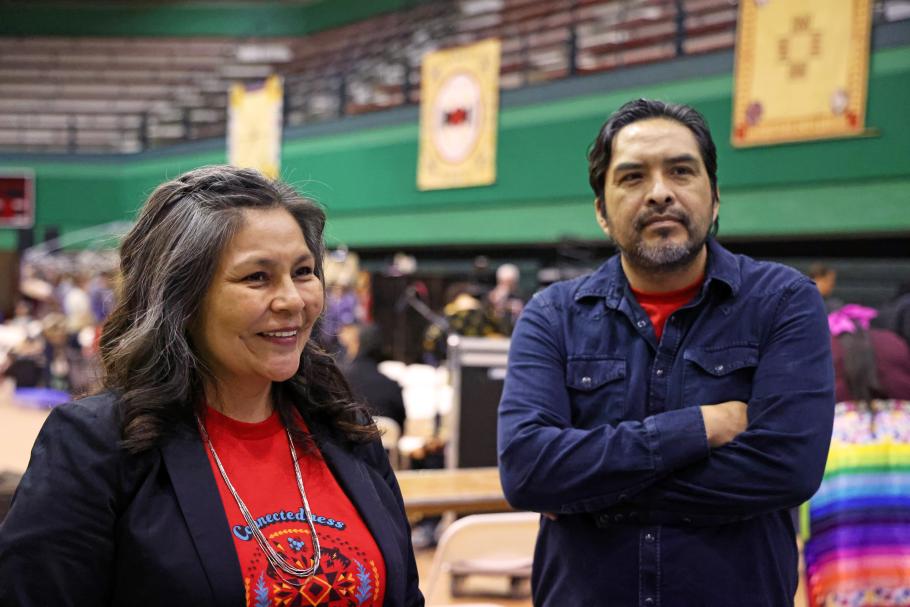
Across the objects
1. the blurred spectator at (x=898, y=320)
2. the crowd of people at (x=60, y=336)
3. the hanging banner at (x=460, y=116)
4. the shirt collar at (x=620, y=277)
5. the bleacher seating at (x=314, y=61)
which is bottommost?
the crowd of people at (x=60, y=336)

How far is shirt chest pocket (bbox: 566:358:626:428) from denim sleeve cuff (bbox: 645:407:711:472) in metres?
0.12

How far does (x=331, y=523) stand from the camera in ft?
4.77

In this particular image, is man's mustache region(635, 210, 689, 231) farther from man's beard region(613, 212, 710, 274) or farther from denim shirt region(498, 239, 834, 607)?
denim shirt region(498, 239, 834, 607)

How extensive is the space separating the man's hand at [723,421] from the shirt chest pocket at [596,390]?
6.1 inches

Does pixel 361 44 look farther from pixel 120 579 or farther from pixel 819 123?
pixel 120 579

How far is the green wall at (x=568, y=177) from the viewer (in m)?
7.37

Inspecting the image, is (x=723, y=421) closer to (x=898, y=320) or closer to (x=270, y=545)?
(x=270, y=545)

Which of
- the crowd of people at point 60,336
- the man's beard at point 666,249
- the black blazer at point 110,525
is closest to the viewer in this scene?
the black blazer at point 110,525

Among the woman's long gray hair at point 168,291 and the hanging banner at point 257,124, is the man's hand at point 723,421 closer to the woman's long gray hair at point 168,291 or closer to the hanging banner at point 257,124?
the woman's long gray hair at point 168,291

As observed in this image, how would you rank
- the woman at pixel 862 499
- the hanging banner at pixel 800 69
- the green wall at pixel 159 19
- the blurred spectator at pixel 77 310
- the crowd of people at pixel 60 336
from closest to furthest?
the woman at pixel 862 499 < the hanging banner at pixel 800 69 < the crowd of people at pixel 60 336 < the blurred spectator at pixel 77 310 < the green wall at pixel 159 19

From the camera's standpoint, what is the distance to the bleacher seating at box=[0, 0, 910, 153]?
9.87m

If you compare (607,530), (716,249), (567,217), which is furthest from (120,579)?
(567,217)

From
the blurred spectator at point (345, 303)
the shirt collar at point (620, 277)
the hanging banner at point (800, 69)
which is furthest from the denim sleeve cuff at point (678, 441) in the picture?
the blurred spectator at point (345, 303)

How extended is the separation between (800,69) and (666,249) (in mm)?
6191
